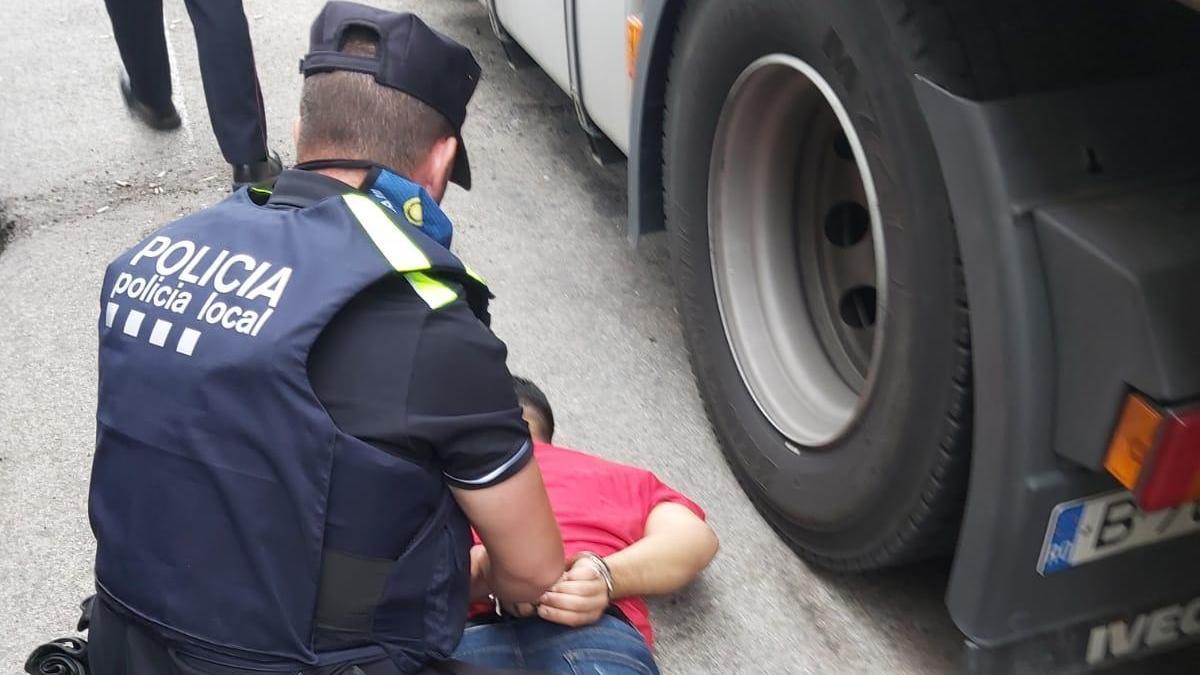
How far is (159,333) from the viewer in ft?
4.26

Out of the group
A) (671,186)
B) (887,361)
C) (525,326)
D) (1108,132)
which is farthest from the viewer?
(525,326)

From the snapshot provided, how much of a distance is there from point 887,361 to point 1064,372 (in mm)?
356

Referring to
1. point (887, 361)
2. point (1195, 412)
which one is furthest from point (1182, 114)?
point (887, 361)

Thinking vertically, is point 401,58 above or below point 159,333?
above

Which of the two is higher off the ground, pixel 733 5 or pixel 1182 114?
pixel 1182 114

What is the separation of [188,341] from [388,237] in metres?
0.26

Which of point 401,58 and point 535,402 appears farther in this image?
point 535,402

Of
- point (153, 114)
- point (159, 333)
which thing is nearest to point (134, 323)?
point (159, 333)

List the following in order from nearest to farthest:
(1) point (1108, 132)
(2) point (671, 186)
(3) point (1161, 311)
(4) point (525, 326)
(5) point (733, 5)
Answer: (3) point (1161, 311), (1) point (1108, 132), (5) point (733, 5), (2) point (671, 186), (4) point (525, 326)

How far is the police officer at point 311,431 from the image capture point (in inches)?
49.8

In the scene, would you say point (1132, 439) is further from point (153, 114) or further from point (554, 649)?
point (153, 114)

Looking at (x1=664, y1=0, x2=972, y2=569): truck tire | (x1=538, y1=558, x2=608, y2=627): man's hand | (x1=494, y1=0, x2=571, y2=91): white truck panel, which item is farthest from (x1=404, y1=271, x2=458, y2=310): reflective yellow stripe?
(x1=494, y1=0, x2=571, y2=91): white truck panel

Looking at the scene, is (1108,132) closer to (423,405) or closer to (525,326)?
(423,405)

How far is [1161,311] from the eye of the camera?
1221 millimetres
